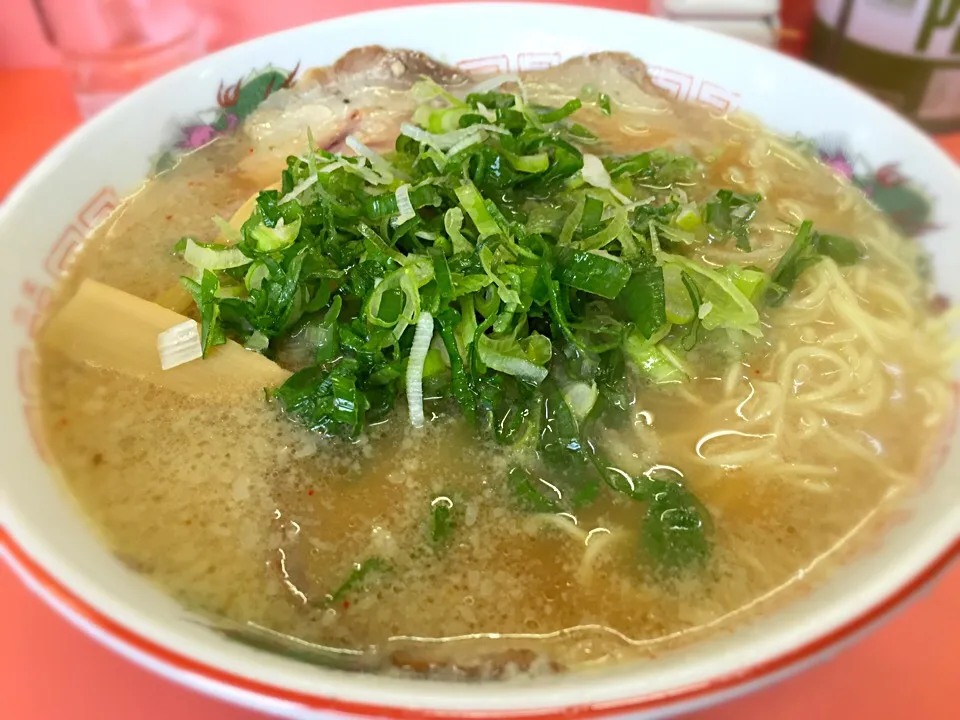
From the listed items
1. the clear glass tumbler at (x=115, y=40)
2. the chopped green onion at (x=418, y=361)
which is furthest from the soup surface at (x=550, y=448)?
the clear glass tumbler at (x=115, y=40)

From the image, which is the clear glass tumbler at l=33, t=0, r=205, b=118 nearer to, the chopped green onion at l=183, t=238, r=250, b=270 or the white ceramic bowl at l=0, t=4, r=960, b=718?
the white ceramic bowl at l=0, t=4, r=960, b=718

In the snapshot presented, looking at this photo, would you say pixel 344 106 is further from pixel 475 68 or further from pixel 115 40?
pixel 115 40

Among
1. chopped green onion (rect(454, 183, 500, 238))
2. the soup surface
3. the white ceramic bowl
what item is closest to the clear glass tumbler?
the white ceramic bowl

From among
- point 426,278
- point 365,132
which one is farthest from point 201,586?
point 365,132

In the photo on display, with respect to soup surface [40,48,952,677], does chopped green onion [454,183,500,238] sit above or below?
above

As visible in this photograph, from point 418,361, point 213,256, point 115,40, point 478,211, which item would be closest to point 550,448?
point 418,361

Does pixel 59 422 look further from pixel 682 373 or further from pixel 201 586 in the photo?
pixel 682 373

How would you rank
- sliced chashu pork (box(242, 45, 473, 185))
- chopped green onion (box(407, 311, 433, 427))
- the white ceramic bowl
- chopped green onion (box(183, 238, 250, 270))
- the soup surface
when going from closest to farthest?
the white ceramic bowl, the soup surface, chopped green onion (box(407, 311, 433, 427)), chopped green onion (box(183, 238, 250, 270)), sliced chashu pork (box(242, 45, 473, 185))

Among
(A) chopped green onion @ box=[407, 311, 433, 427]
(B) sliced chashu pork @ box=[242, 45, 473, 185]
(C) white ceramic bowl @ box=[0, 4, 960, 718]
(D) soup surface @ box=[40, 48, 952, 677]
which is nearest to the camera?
(C) white ceramic bowl @ box=[0, 4, 960, 718]

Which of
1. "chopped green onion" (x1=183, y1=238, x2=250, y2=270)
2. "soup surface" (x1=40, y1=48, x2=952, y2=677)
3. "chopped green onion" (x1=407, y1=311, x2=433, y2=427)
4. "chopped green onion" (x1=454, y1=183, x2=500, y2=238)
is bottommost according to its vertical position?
"soup surface" (x1=40, y1=48, x2=952, y2=677)
